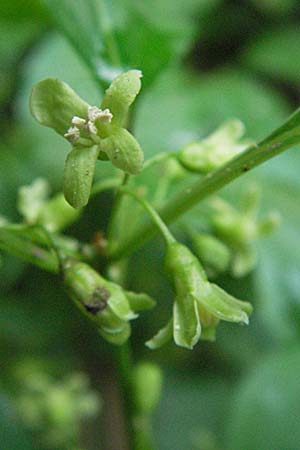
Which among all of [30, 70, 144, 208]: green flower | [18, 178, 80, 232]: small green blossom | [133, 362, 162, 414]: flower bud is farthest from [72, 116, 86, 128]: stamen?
[133, 362, 162, 414]: flower bud

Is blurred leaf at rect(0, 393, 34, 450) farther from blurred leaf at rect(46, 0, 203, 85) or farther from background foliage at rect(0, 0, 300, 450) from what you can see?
blurred leaf at rect(46, 0, 203, 85)

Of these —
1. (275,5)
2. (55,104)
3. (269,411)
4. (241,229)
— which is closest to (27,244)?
(55,104)

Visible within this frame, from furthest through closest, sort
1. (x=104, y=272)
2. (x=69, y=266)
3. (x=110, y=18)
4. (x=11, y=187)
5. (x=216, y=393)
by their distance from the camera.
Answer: (x=216, y=393)
(x=11, y=187)
(x=110, y=18)
(x=104, y=272)
(x=69, y=266)

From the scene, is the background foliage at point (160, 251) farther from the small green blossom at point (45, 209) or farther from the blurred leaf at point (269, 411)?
the small green blossom at point (45, 209)

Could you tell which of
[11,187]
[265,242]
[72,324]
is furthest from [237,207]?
[72,324]

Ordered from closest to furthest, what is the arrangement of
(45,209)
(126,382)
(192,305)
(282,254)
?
(192,305) < (126,382) < (45,209) < (282,254)

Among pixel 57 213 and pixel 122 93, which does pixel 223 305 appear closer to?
pixel 122 93

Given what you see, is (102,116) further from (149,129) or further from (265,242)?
(149,129)
